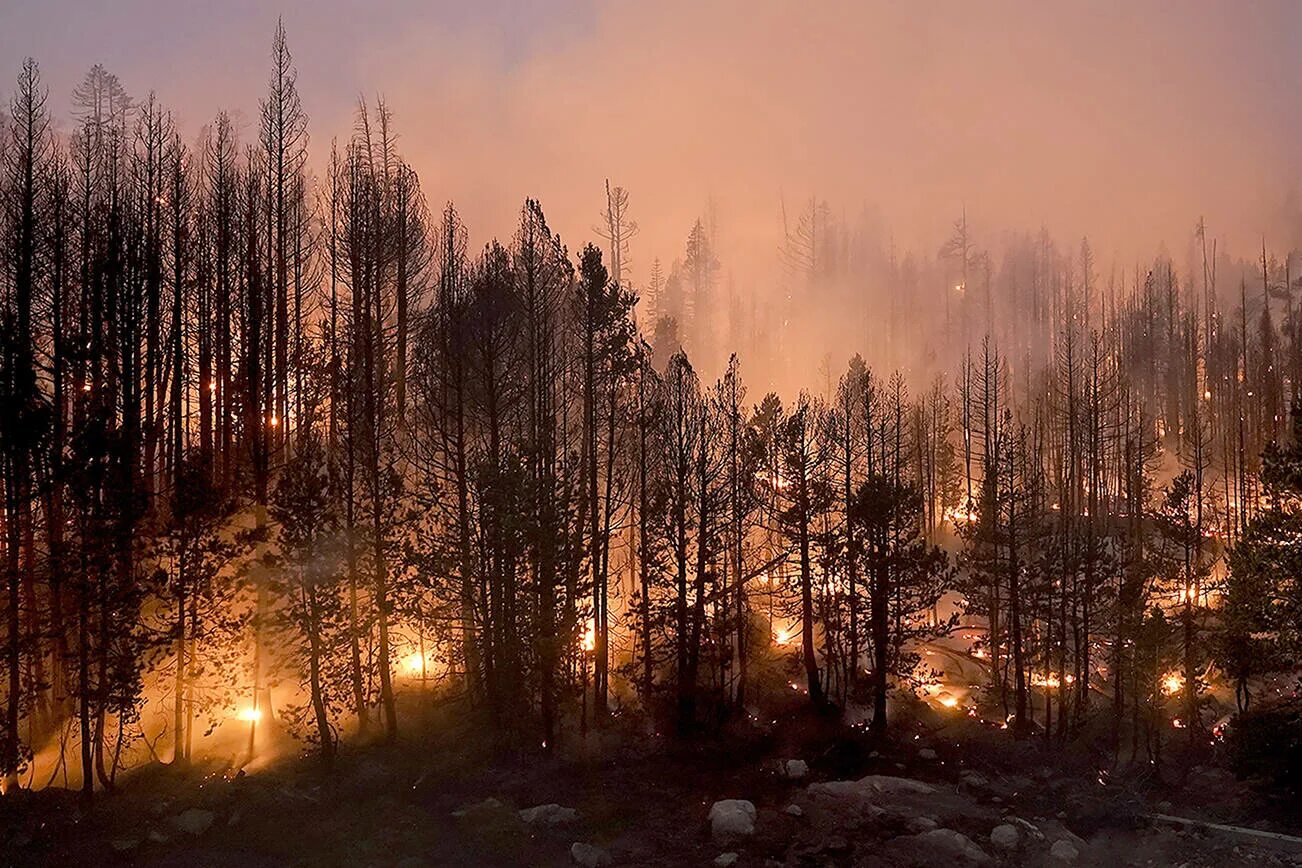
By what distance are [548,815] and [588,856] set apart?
2.08 m

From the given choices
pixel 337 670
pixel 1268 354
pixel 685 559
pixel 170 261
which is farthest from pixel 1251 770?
pixel 1268 354

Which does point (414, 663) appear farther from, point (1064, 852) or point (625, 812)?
point (1064, 852)

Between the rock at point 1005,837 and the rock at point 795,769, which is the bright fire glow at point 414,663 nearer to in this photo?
the rock at point 795,769

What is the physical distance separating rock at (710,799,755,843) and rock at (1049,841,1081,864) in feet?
21.7

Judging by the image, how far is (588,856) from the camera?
15.0m

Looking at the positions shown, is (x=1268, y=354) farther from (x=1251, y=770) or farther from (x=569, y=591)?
(x=569, y=591)

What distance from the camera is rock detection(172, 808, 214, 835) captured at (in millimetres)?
15477

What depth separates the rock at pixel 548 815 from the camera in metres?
16.5

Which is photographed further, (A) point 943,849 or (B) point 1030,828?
(B) point 1030,828

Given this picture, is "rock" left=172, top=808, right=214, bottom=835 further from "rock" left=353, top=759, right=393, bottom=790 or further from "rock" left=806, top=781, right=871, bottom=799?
"rock" left=806, top=781, right=871, bottom=799

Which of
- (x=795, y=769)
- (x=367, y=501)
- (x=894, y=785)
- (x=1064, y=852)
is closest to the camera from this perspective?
(x=1064, y=852)

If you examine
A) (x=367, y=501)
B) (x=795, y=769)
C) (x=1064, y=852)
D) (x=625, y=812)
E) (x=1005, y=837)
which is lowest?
(x=795, y=769)

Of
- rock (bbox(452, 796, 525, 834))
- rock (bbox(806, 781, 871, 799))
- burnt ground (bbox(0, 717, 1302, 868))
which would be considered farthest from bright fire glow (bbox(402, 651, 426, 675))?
rock (bbox(806, 781, 871, 799))

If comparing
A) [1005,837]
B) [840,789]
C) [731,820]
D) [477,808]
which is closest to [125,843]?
[477,808]
